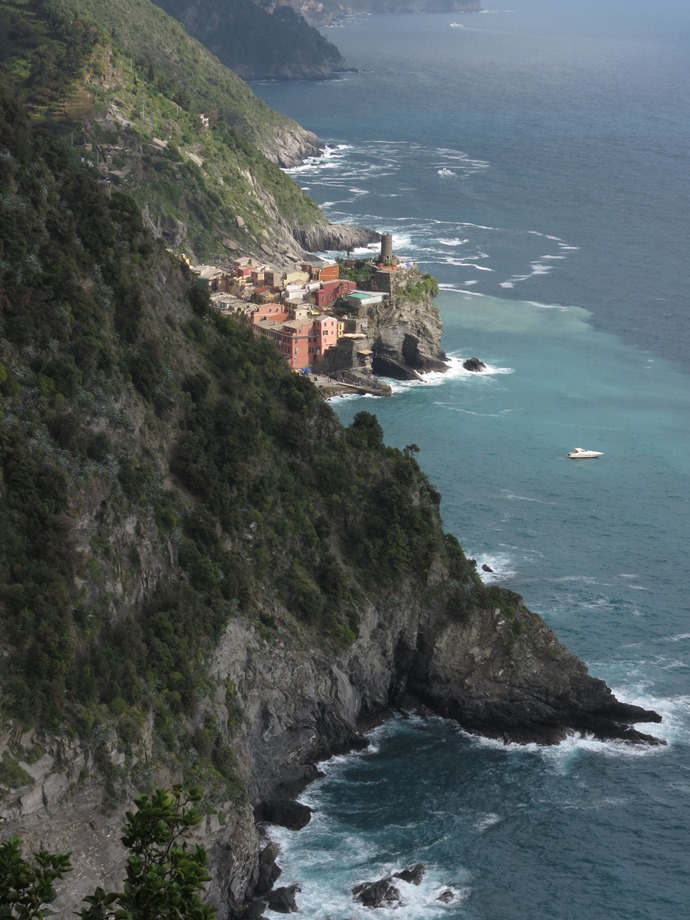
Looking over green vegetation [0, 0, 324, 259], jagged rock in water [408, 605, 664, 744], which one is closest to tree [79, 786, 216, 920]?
jagged rock in water [408, 605, 664, 744]

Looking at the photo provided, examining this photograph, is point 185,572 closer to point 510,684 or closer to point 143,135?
point 510,684

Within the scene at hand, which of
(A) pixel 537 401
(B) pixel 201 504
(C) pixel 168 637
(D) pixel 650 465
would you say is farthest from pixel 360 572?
(A) pixel 537 401

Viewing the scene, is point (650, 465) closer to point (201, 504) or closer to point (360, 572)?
point (360, 572)

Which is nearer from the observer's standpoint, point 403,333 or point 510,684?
point 510,684

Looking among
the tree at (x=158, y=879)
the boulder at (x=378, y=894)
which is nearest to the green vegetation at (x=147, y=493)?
the boulder at (x=378, y=894)

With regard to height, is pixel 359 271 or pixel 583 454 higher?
pixel 359 271

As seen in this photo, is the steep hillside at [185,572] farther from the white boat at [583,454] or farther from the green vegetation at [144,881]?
the white boat at [583,454]

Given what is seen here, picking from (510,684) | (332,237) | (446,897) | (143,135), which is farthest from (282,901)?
(332,237)

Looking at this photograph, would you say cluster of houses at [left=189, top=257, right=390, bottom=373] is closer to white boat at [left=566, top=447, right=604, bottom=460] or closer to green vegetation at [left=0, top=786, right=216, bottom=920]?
white boat at [left=566, top=447, right=604, bottom=460]
